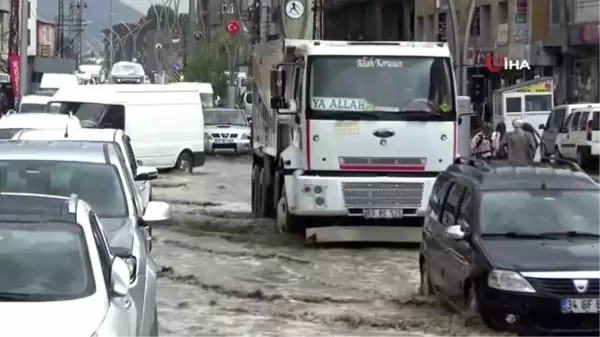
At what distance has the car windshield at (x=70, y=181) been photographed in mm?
10953

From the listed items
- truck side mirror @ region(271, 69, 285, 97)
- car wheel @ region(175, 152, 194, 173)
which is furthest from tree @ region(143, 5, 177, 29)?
truck side mirror @ region(271, 69, 285, 97)

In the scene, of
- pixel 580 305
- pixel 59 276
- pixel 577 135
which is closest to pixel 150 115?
pixel 577 135

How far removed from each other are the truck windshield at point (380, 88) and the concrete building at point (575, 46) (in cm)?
3468

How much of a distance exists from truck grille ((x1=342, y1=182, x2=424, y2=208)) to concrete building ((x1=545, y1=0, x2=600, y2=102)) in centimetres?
3500

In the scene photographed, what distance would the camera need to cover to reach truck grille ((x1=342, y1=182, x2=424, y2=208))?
1812 cm

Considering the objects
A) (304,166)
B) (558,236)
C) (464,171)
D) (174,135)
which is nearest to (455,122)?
(304,166)

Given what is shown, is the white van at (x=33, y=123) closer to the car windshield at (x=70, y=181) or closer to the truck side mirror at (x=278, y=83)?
the truck side mirror at (x=278, y=83)

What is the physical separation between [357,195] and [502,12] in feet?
143

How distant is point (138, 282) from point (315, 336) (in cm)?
322

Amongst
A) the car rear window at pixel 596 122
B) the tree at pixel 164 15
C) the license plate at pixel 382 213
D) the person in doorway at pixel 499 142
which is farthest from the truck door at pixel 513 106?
the tree at pixel 164 15

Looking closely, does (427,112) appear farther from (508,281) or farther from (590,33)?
(590,33)

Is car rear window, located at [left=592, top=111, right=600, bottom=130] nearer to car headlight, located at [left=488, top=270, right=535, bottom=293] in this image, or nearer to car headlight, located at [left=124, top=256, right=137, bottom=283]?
car headlight, located at [left=488, top=270, right=535, bottom=293]

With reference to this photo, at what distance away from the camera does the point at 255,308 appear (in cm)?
1312

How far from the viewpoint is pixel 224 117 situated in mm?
46875
